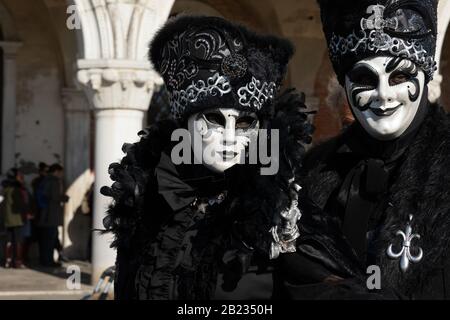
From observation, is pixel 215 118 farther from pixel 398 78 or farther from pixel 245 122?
pixel 398 78

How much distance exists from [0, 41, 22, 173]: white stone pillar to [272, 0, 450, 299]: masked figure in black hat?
1025 centimetres

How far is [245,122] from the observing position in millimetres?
2342

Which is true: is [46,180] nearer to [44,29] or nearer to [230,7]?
[44,29]

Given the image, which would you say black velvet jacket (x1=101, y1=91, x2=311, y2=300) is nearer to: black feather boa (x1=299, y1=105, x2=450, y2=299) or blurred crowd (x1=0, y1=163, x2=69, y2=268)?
black feather boa (x1=299, y1=105, x2=450, y2=299)

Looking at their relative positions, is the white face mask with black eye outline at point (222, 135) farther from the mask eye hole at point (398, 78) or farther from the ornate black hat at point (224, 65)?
the mask eye hole at point (398, 78)

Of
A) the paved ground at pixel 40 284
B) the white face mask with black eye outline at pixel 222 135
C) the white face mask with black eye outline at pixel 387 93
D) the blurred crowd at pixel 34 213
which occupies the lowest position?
the paved ground at pixel 40 284

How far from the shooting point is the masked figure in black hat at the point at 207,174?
208 cm

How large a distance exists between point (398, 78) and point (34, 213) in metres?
9.57

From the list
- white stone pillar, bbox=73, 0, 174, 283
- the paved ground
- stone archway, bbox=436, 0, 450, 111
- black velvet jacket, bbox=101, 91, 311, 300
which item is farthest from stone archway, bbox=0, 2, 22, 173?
black velvet jacket, bbox=101, 91, 311, 300

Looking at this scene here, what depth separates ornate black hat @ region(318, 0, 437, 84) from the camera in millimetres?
2334

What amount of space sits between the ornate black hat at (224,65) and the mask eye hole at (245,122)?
0.12ft

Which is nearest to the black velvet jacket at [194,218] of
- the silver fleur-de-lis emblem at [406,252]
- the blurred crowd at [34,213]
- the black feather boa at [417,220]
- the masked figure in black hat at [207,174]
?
the masked figure in black hat at [207,174]

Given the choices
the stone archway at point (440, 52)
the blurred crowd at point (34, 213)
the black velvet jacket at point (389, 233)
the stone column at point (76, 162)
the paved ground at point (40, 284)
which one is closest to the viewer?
the black velvet jacket at point (389, 233)
